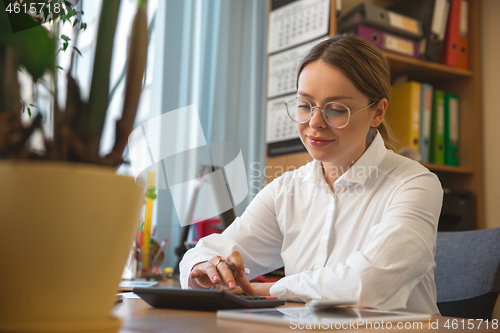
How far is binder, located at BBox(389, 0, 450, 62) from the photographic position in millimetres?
2309

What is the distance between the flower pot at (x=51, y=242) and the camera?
1.33ft

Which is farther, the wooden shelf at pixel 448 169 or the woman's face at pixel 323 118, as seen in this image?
the wooden shelf at pixel 448 169

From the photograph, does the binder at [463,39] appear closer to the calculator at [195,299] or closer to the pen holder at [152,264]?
the pen holder at [152,264]

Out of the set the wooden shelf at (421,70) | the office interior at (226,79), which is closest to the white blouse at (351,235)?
the office interior at (226,79)

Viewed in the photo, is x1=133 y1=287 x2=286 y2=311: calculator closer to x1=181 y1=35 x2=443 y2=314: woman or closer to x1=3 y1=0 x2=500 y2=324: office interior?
x1=181 y1=35 x2=443 y2=314: woman

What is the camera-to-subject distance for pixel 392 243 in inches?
39.3

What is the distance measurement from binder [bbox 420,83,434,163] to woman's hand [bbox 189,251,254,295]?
1.53 m

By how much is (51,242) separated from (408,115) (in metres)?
2.12

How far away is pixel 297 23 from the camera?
2.23 meters

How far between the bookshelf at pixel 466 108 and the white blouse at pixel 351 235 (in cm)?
83

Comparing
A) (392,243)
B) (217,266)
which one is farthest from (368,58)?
(217,266)

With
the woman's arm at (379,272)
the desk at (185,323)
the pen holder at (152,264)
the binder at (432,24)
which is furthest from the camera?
the binder at (432,24)

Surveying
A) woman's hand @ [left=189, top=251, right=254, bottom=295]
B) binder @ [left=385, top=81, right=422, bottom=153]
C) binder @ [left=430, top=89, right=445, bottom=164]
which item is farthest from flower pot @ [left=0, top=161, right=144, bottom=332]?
binder @ [left=430, top=89, right=445, bottom=164]

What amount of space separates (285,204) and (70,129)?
1.10 meters
